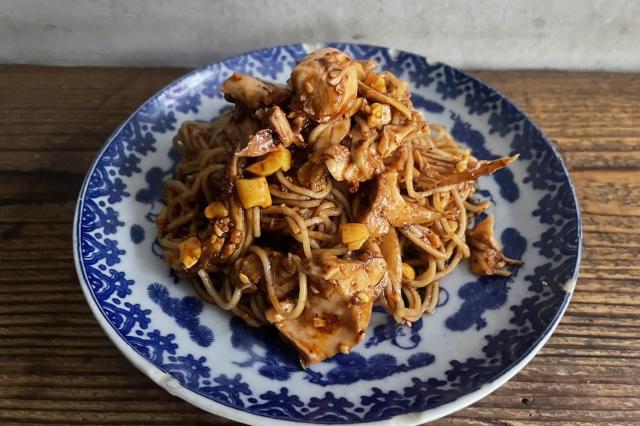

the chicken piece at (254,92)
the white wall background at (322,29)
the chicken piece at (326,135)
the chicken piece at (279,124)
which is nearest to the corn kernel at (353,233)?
the chicken piece at (326,135)

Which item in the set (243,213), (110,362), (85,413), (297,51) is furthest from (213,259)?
(297,51)

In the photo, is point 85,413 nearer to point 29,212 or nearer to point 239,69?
point 29,212

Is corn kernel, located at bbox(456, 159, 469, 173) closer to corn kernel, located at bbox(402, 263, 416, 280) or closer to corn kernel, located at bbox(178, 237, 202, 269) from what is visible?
corn kernel, located at bbox(402, 263, 416, 280)

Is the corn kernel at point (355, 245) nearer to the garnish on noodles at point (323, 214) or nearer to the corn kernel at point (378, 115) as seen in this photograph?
the garnish on noodles at point (323, 214)

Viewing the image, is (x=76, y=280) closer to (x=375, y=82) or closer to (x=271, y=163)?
(x=271, y=163)

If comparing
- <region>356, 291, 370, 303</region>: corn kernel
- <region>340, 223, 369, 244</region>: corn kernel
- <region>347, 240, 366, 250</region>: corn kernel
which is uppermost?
<region>340, 223, 369, 244</region>: corn kernel

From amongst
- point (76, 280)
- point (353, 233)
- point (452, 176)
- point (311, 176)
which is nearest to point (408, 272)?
point (353, 233)

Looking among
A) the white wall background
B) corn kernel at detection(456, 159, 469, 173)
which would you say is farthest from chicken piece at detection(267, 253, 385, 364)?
the white wall background
